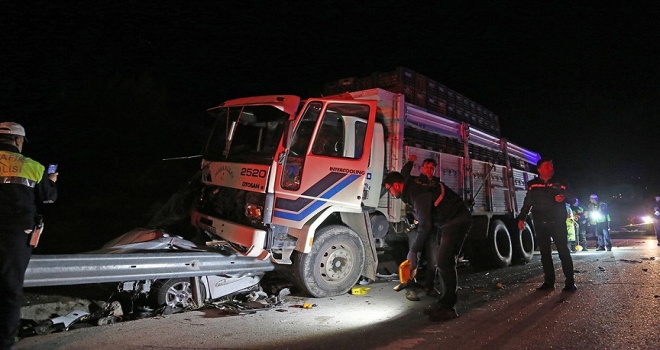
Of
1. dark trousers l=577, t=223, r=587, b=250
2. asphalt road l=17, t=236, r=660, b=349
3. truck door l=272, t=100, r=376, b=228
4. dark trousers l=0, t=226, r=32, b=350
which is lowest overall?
asphalt road l=17, t=236, r=660, b=349

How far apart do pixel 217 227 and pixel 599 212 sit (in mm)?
10461

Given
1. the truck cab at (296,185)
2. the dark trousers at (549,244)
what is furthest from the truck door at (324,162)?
the dark trousers at (549,244)

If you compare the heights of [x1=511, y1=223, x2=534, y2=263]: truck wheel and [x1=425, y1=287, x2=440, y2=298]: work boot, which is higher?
[x1=511, y1=223, x2=534, y2=263]: truck wheel

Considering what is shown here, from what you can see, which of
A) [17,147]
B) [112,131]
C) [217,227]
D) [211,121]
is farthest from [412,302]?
[112,131]

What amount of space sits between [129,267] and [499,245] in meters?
7.10

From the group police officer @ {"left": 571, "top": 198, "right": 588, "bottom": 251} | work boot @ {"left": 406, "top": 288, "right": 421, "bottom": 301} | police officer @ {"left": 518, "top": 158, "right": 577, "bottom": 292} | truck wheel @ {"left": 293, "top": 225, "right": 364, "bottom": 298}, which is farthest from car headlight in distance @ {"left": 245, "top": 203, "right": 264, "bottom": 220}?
police officer @ {"left": 571, "top": 198, "right": 588, "bottom": 251}

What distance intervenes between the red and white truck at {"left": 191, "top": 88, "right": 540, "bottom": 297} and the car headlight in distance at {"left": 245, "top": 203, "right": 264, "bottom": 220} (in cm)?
1

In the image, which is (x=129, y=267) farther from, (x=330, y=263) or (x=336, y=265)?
(x=336, y=265)

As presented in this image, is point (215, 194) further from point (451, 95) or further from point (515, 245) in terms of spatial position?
point (515, 245)

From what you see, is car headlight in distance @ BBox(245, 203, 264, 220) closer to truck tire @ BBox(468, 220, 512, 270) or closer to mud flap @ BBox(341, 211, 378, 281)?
mud flap @ BBox(341, 211, 378, 281)

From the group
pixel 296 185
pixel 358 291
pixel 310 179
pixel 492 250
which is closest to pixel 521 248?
pixel 492 250

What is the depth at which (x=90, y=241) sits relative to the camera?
8.38 meters

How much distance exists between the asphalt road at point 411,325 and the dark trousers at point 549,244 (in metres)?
0.29

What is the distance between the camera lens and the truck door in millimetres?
4867
